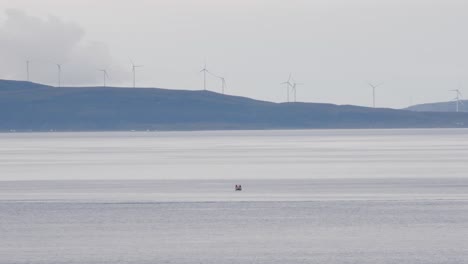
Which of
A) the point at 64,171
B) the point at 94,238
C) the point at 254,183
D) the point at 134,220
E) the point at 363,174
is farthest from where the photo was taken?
the point at 64,171

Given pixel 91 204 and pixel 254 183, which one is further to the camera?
pixel 254 183

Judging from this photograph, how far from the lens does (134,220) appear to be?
29.2 meters

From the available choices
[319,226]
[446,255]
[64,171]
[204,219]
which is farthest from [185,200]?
[64,171]

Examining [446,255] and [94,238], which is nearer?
[446,255]

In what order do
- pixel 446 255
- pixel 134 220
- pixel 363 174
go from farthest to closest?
pixel 363 174, pixel 134 220, pixel 446 255

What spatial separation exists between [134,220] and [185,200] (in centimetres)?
644

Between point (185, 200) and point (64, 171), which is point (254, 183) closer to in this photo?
point (185, 200)

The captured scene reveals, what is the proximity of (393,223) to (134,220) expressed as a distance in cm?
645

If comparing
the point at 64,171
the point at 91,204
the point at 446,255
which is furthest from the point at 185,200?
the point at 64,171

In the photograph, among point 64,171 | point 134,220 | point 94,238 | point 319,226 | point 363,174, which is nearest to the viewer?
point 94,238

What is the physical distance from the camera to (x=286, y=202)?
34.4 meters

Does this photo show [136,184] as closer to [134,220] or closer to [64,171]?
[64,171]

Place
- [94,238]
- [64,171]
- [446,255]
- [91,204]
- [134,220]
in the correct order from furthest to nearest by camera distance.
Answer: [64,171], [91,204], [134,220], [94,238], [446,255]

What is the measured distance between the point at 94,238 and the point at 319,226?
5.44 meters
